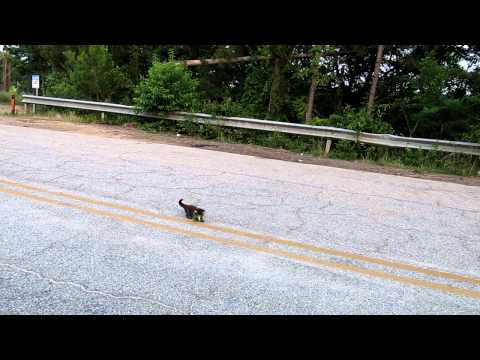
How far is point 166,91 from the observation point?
1453 cm

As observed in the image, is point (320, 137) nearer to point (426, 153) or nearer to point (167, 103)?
point (426, 153)

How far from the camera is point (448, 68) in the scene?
16.2 meters

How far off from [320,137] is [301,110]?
8265 mm

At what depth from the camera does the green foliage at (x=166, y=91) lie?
14.6 metres

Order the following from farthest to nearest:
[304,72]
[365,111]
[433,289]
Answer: [304,72]
[365,111]
[433,289]

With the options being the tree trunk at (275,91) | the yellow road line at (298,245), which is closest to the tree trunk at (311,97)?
the tree trunk at (275,91)

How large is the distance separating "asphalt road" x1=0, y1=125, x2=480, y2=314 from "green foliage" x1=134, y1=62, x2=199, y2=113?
22.0ft

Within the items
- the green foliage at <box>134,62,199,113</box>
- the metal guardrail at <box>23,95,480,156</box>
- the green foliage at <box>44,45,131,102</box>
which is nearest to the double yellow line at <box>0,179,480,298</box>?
the metal guardrail at <box>23,95,480,156</box>

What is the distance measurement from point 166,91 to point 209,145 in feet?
11.4

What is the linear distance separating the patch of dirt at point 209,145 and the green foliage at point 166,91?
3.62 ft

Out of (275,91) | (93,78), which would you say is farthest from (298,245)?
(275,91)

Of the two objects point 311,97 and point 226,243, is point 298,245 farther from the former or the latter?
point 311,97
